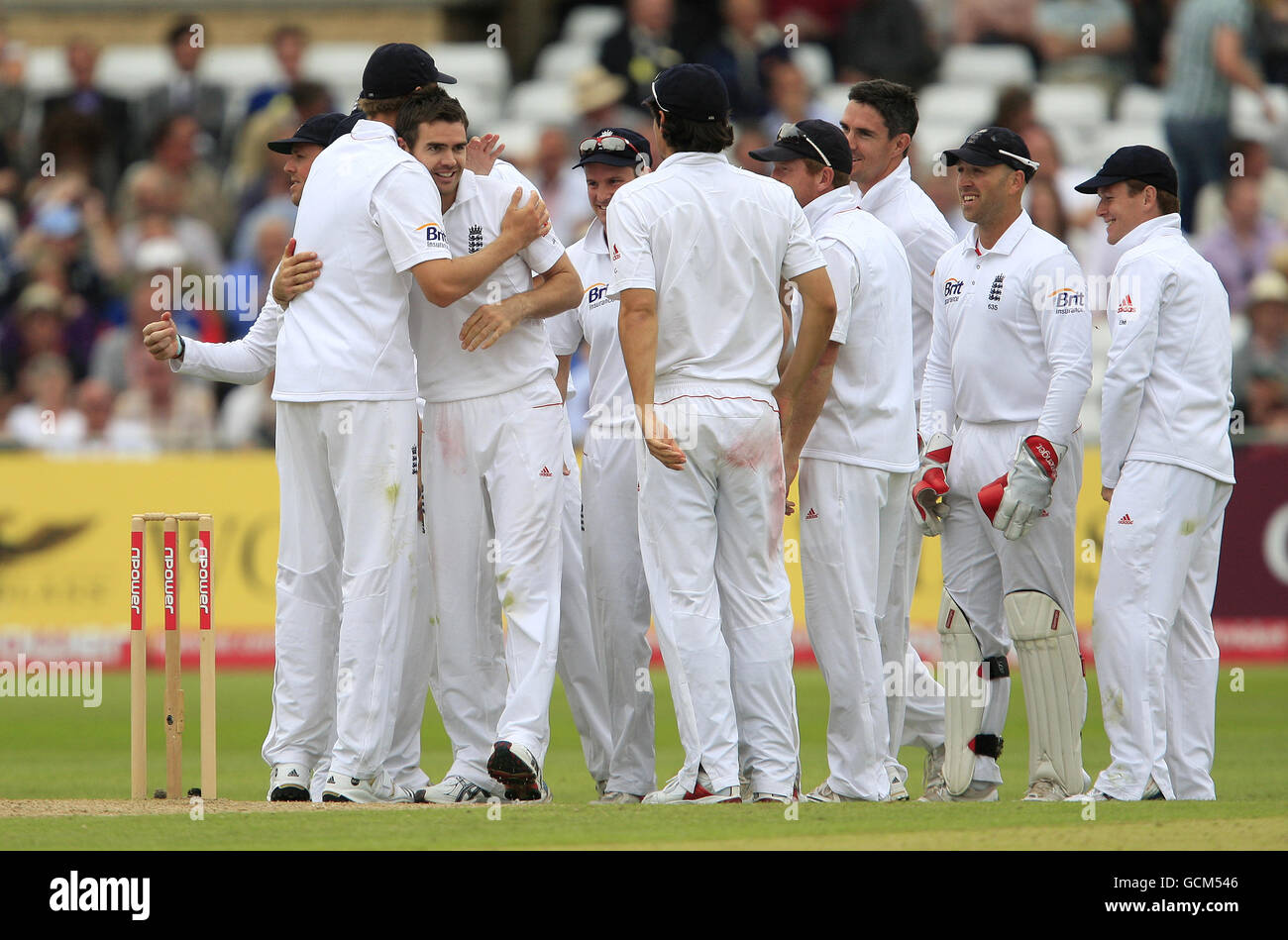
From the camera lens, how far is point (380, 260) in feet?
22.6

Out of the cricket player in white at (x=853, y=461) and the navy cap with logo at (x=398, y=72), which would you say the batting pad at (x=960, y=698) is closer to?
the cricket player in white at (x=853, y=461)

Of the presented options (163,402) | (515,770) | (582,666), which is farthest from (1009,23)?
(515,770)

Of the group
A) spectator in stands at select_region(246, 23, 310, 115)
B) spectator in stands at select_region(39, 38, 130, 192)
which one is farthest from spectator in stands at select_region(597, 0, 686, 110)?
spectator in stands at select_region(39, 38, 130, 192)

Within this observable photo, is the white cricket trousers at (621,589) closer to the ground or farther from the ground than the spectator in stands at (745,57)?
closer to the ground

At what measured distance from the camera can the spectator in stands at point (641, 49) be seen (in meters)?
16.9

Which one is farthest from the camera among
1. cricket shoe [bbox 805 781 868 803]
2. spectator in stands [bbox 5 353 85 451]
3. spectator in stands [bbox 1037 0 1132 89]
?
spectator in stands [bbox 1037 0 1132 89]

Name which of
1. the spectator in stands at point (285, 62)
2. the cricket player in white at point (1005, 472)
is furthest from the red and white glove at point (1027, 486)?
the spectator in stands at point (285, 62)

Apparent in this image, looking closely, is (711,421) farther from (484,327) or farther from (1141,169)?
(1141,169)

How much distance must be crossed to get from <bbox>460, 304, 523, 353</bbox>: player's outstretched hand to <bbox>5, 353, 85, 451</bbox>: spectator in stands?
7638mm

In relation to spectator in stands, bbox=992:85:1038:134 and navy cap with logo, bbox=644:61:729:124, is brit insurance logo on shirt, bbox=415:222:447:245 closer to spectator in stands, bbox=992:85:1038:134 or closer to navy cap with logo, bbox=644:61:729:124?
navy cap with logo, bbox=644:61:729:124

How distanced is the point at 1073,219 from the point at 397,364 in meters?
10.1

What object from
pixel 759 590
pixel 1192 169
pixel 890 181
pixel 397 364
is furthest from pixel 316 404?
pixel 1192 169

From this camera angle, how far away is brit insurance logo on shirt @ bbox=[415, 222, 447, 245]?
22.1 feet

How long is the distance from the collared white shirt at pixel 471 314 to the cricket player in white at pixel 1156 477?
2338 millimetres
